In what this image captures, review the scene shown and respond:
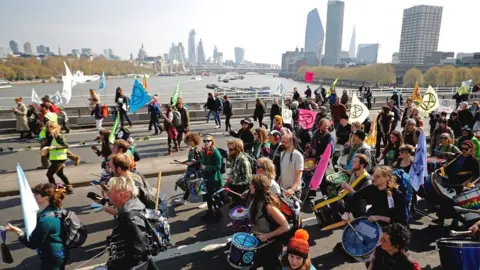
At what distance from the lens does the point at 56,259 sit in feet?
10.9

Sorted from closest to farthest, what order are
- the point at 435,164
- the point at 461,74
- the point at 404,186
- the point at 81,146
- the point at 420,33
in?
the point at 404,186 → the point at 435,164 → the point at 81,146 → the point at 461,74 → the point at 420,33

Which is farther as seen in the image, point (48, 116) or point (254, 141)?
point (48, 116)

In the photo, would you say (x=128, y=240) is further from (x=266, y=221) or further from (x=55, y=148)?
(x=55, y=148)

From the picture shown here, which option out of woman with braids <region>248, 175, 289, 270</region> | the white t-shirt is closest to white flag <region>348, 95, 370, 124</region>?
the white t-shirt

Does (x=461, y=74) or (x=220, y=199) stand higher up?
(x=461, y=74)

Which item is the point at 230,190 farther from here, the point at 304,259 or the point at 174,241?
the point at 304,259

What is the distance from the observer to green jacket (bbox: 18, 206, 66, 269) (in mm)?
3201

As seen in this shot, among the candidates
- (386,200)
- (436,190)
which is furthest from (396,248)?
(436,190)

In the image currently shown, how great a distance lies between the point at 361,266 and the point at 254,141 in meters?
3.41

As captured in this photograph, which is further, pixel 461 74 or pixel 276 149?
pixel 461 74

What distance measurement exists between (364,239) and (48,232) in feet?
11.4

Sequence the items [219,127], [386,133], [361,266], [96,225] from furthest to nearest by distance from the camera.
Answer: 1. [219,127]
2. [386,133]
3. [96,225]
4. [361,266]

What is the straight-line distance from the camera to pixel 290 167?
17.0 ft

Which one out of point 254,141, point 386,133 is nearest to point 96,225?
point 254,141
